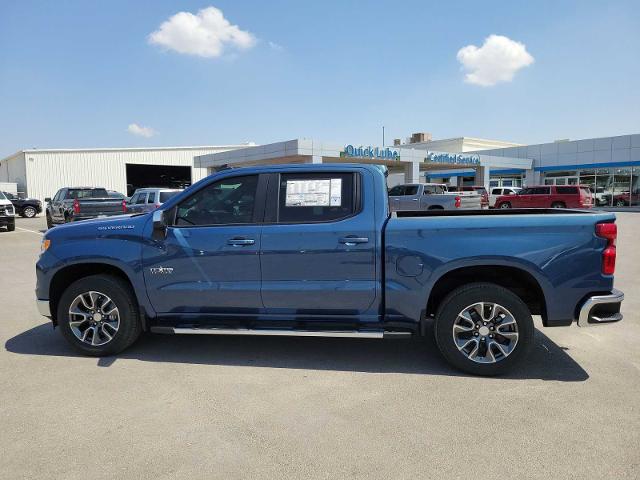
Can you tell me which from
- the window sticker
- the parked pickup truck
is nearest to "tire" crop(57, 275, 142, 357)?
the window sticker

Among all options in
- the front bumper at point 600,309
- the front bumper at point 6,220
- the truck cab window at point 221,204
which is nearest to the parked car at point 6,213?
the front bumper at point 6,220

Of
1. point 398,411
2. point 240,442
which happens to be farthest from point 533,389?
point 240,442

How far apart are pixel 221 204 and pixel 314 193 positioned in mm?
901

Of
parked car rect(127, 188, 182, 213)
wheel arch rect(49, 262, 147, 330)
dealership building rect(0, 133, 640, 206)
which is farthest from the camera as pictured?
dealership building rect(0, 133, 640, 206)

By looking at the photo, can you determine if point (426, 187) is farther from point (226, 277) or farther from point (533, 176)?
point (533, 176)

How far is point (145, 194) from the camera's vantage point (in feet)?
56.6

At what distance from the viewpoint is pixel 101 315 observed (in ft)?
15.3

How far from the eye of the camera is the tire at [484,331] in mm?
4070

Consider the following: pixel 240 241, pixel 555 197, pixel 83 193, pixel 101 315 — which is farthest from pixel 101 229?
pixel 555 197

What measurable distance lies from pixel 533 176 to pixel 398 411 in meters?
39.4

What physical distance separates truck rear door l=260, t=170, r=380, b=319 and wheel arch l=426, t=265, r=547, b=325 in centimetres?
64

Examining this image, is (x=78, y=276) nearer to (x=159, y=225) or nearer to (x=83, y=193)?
(x=159, y=225)

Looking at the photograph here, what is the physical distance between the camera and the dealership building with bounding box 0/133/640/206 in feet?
97.4

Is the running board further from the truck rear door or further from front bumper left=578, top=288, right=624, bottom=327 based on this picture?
front bumper left=578, top=288, right=624, bottom=327
